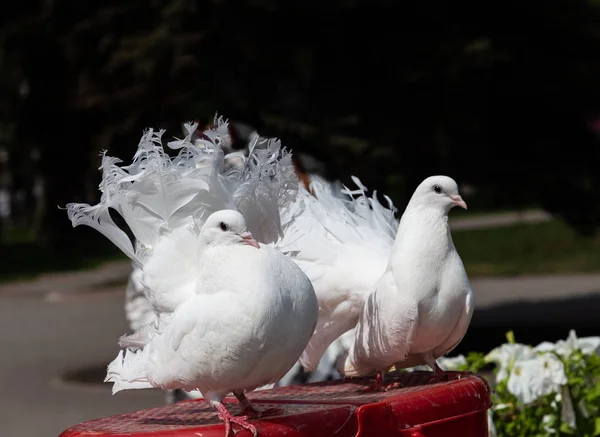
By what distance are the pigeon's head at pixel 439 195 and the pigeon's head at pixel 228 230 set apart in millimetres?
720

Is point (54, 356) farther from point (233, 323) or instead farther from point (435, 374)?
point (233, 323)

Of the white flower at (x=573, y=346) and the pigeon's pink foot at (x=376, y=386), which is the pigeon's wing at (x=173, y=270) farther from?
the white flower at (x=573, y=346)

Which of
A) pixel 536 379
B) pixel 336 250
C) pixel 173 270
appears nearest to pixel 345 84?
pixel 536 379

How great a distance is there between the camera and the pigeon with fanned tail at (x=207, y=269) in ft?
8.57

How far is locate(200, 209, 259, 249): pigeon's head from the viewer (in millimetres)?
2754

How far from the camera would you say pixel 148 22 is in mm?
A: 7898

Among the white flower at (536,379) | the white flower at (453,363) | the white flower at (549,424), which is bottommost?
the white flower at (549,424)

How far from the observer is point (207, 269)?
9.16 feet

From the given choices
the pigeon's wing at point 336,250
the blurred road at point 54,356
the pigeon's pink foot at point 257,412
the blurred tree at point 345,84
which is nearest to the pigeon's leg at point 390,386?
the pigeon's wing at point 336,250

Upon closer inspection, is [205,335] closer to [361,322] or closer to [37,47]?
[361,322]

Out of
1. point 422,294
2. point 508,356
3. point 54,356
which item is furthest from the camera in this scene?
point 54,356

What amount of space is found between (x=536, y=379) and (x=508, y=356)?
186 mm

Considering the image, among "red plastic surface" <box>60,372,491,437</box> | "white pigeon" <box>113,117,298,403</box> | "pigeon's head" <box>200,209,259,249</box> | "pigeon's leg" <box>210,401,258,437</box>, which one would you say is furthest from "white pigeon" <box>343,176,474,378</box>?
"pigeon's leg" <box>210,401,258,437</box>

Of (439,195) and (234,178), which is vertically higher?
(234,178)
